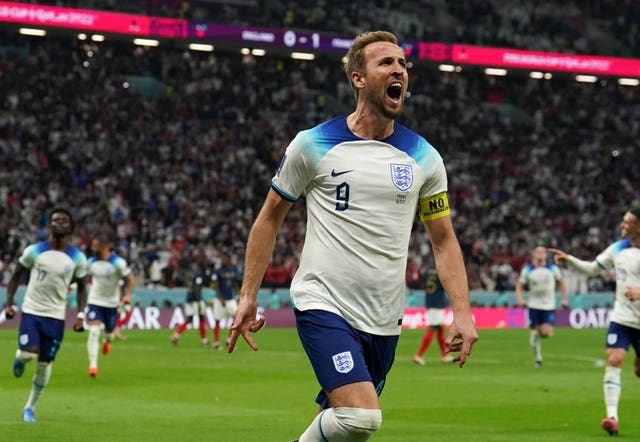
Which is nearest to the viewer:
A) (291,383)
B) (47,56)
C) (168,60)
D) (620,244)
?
(620,244)

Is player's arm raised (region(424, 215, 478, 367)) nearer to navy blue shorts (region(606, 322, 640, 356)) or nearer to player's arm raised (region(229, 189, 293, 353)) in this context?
player's arm raised (region(229, 189, 293, 353))

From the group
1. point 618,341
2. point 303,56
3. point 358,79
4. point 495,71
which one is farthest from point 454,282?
point 495,71

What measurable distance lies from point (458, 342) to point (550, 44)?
54973mm

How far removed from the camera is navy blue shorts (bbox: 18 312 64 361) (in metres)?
14.8

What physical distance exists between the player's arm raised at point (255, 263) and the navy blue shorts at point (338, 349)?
0.30 meters

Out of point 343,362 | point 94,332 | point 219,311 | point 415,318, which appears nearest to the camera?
point 343,362

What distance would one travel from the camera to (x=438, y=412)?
16.4 meters

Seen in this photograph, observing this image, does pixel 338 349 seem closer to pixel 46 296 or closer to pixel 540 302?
pixel 46 296

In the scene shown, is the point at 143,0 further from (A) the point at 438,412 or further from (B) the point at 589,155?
(A) the point at 438,412

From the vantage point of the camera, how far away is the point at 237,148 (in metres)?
50.5

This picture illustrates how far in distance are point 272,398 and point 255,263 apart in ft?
37.2

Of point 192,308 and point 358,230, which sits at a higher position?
point 358,230

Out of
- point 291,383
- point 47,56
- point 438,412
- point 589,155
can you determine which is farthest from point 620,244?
point 589,155

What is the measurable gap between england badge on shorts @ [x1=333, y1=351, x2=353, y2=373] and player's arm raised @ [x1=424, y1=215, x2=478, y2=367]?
0.58m
